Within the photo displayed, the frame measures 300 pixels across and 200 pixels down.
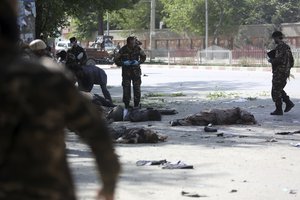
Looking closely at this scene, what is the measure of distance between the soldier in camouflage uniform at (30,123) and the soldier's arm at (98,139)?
0.11m

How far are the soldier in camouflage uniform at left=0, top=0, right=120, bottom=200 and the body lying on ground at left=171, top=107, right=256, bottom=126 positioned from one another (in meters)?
8.99

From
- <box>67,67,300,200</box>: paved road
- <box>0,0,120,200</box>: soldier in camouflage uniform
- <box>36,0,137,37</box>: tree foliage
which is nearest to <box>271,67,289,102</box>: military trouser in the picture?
<box>67,67,300,200</box>: paved road

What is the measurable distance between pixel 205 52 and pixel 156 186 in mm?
40603

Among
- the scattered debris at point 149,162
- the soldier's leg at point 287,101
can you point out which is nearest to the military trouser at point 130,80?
the soldier's leg at point 287,101

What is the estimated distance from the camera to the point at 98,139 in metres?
2.58

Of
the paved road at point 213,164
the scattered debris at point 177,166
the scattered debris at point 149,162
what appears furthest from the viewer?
the scattered debris at point 149,162

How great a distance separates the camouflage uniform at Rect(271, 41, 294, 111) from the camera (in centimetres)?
1274

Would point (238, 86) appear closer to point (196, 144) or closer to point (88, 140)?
point (196, 144)

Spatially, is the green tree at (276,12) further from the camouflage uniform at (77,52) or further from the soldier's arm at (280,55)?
the soldier's arm at (280,55)

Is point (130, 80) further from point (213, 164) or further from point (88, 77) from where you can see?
point (213, 164)

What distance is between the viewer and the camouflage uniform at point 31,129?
227cm

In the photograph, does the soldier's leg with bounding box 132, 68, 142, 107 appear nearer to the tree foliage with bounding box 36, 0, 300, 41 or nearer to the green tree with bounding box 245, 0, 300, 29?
the tree foliage with bounding box 36, 0, 300, 41

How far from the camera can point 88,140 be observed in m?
2.59

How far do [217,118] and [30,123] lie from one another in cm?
917
